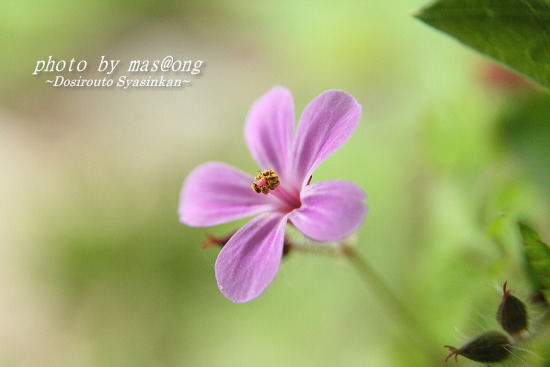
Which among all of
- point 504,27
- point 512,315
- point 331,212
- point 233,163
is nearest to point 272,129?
point 331,212

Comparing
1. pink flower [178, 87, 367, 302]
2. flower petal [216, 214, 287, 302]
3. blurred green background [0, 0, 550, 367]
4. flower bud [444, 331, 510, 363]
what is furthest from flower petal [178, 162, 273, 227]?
blurred green background [0, 0, 550, 367]

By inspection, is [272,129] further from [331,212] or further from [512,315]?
[512,315]

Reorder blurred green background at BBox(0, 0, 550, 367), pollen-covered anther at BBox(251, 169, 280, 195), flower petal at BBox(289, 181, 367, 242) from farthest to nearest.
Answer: blurred green background at BBox(0, 0, 550, 367), pollen-covered anther at BBox(251, 169, 280, 195), flower petal at BBox(289, 181, 367, 242)

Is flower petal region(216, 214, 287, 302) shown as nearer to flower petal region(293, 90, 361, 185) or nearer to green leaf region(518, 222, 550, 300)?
flower petal region(293, 90, 361, 185)

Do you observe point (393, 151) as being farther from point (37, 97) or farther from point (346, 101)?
point (37, 97)

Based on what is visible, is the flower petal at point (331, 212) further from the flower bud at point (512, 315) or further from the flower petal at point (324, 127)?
the flower bud at point (512, 315)

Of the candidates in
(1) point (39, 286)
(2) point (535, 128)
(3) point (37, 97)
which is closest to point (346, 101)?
(2) point (535, 128)

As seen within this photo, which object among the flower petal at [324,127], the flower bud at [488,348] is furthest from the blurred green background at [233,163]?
the flower petal at [324,127]
